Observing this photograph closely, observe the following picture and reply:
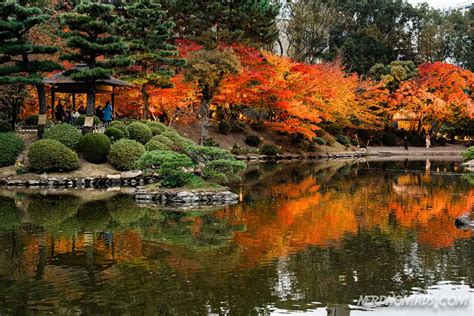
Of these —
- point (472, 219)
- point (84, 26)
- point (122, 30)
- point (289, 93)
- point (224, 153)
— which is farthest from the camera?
point (289, 93)

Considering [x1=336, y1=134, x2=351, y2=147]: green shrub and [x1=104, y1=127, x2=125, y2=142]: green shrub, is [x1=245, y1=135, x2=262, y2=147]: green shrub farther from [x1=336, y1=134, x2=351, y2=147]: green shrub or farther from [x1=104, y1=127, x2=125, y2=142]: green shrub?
[x1=104, y1=127, x2=125, y2=142]: green shrub

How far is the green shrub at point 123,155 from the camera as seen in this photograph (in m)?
24.4

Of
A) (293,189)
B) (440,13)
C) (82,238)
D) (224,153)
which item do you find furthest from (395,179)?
(440,13)

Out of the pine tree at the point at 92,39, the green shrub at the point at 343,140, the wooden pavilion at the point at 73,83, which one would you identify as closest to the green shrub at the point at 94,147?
the pine tree at the point at 92,39

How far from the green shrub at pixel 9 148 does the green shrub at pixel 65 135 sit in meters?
1.21

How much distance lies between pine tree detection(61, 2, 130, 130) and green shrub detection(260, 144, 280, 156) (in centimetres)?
1633

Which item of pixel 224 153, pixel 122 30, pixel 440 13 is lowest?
pixel 224 153

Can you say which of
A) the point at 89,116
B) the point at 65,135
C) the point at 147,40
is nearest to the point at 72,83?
the point at 89,116

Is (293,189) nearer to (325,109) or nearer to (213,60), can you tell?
(213,60)

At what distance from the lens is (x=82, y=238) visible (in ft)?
43.6

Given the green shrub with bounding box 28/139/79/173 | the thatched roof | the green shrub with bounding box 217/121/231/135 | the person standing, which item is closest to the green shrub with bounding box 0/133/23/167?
the green shrub with bounding box 28/139/79/173

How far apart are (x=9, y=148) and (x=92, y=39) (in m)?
5.81

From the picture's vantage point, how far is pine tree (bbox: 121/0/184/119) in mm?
30797

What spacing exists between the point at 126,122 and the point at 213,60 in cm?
698
